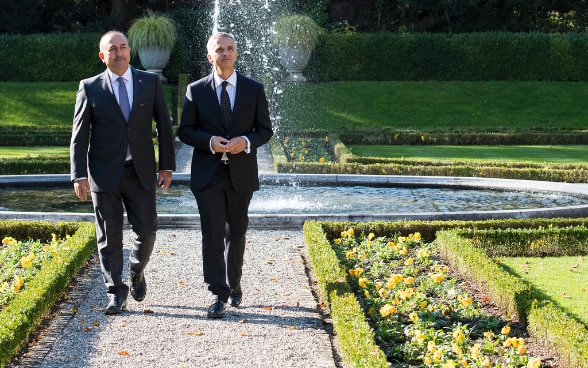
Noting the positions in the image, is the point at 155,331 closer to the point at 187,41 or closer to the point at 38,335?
the point at 38,335

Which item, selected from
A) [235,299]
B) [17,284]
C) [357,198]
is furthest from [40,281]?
[357,198]

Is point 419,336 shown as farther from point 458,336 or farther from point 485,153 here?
point 485,153

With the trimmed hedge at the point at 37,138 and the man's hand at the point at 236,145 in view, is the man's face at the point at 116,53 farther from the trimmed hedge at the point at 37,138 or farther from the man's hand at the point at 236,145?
the trimmed hedge at the point at 37,138

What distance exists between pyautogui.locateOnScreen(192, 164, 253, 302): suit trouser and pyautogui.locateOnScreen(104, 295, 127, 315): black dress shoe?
0.51 metres

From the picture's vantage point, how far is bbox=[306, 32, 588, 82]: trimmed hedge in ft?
82.4

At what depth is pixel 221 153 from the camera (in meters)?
5.75

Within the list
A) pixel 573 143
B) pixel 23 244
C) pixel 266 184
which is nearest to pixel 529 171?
pixel 266 184

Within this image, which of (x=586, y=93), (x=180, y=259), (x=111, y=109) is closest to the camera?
(x=111, y=109)

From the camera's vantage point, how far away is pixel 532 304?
212 inches

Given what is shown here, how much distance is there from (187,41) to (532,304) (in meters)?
21.4

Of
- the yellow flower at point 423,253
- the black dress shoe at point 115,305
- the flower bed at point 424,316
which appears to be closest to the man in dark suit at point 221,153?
the black dress shoe at point 115,305

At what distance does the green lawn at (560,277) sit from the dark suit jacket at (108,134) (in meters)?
2.69

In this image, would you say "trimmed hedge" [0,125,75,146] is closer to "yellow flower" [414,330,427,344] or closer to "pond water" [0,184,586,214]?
"pond water" [0,184,586,214]

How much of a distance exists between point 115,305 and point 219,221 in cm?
78
